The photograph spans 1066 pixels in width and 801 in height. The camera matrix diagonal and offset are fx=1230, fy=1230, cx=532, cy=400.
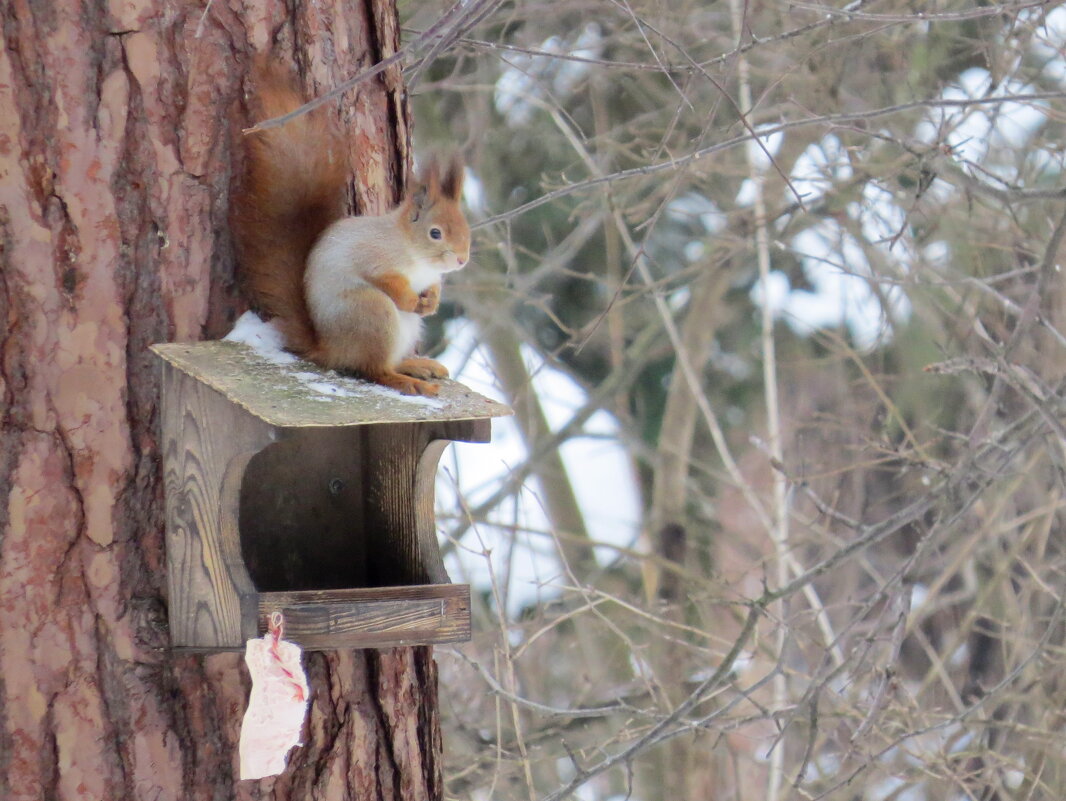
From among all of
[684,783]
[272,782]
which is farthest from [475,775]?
[272,782]

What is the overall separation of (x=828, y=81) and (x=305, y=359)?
216cm

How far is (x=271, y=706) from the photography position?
141 centimetres

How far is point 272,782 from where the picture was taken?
1561mm

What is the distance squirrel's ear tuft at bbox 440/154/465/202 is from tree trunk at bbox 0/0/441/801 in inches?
10.8

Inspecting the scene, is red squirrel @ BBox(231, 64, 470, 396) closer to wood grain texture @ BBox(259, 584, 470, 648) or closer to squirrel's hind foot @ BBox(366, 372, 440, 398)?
squirrel's hind foot @ BBox(366, 372, 440, 398)

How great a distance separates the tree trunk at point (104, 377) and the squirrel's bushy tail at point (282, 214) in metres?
0.04

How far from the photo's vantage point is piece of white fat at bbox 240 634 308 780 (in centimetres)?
138

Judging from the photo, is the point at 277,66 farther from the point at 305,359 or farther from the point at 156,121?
the point at 305,359

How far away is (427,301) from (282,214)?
226mm

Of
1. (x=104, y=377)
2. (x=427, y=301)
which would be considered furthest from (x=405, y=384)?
(x=104, y=377)

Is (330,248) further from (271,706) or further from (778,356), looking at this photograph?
(778,356)

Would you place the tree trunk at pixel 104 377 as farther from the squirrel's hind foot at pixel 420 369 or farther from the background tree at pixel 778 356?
the background tree at pixel 778 356

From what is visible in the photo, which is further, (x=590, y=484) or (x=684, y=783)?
(x=590, y=484)

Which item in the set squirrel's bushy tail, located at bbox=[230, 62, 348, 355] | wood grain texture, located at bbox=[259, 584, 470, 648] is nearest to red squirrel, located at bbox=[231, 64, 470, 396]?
squirrel's bushy tail, located at bbox=[230, 62, 348, 355]
